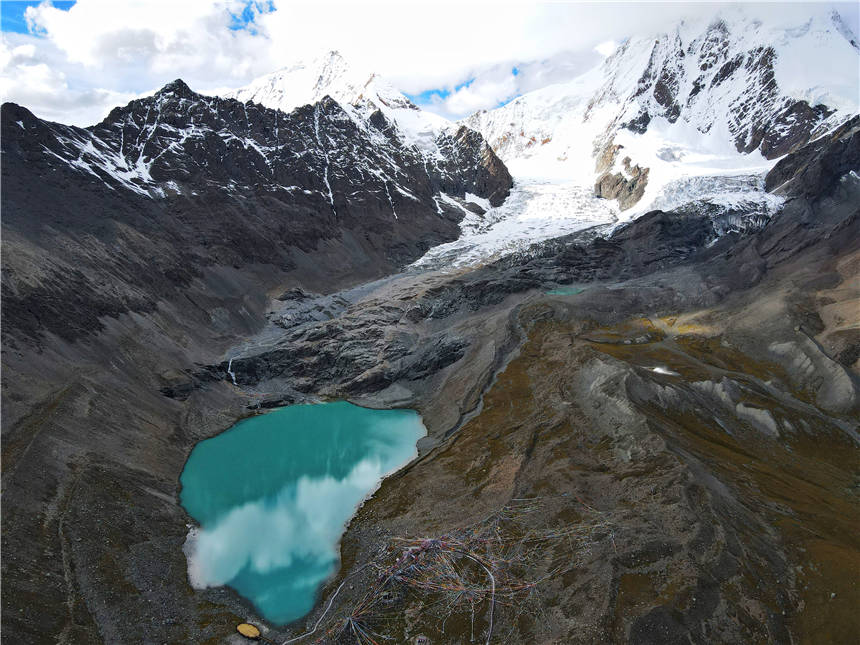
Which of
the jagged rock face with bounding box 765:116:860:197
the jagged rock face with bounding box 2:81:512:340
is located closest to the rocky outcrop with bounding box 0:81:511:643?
the jagged rock face with bounding box 2:81:512:340

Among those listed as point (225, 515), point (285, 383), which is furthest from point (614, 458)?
point (285, 383)

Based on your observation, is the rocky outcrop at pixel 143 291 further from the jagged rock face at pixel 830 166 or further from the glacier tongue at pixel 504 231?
the jagged rock face at pixel 830 166

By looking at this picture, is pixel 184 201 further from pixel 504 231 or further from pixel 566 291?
pixel 504 231

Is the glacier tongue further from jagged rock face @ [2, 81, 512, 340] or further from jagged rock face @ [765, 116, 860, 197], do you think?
jagged rock face @ [765, 116, 860, 197]

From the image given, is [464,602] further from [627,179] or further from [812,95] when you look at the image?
[812,95]

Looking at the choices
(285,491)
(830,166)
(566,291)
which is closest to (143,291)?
(285,491)

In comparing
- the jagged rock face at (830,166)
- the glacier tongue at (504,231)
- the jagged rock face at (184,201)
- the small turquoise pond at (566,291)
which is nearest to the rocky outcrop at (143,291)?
the jagged rock face at (184,201)
